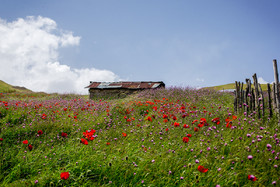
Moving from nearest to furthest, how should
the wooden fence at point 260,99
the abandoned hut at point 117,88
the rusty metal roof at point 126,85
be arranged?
the wooden fence at point 260,99 < the abandoned hut at point 117,88 < the rusty metal roof at point 126,85

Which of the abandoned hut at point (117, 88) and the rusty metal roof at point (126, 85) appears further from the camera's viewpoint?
the rusty metal roof at point (126, 85)

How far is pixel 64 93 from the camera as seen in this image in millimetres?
20922

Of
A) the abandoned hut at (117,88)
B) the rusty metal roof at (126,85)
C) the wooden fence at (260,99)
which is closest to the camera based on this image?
the wooden fence at (260,99)

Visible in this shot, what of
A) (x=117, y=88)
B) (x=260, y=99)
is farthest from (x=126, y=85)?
(x=260, y=99)

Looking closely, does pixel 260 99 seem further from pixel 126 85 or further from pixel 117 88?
pixel 126 85

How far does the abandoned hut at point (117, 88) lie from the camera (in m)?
17.9

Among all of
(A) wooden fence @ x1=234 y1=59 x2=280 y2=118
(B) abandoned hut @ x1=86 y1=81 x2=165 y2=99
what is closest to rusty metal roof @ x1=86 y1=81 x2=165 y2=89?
(B) abandoned hut @ x1=86 y1=81 x2=165 y2=99

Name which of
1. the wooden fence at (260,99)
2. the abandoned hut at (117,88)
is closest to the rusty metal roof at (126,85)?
the abandoned hut at (117,88)

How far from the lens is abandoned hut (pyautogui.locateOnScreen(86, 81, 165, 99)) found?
17.9 m

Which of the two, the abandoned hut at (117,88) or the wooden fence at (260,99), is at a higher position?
the abandoned hut at (117,88)

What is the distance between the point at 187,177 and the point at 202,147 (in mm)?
960

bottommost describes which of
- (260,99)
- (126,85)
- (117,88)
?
(260,99)

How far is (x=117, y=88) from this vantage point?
1814 cm

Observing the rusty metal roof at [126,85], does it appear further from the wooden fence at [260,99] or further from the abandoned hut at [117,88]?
the wooden fence at [260,99]
